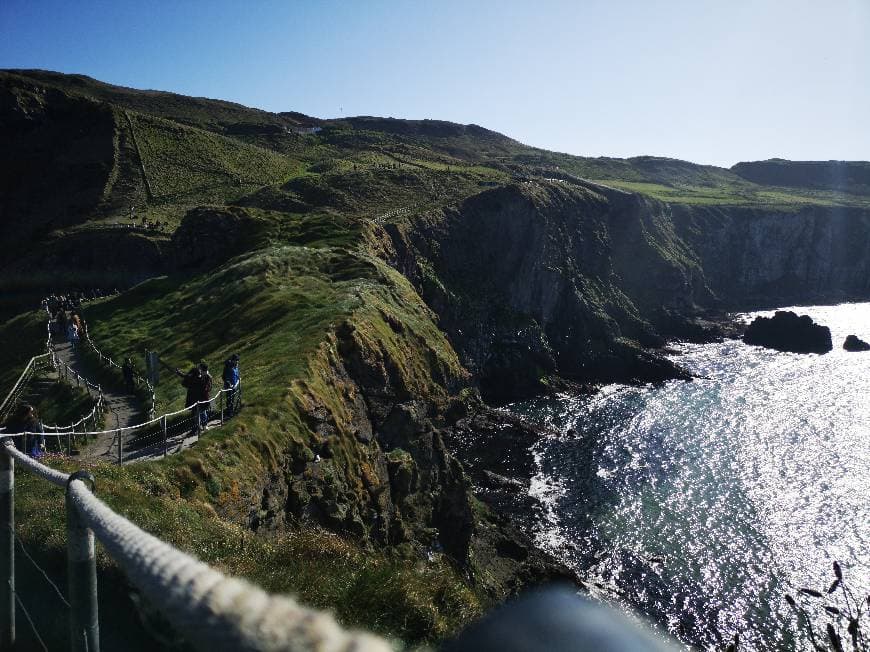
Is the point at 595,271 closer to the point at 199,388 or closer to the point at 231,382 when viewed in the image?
the point at 231,382

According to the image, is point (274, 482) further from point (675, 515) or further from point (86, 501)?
point (675, 515)

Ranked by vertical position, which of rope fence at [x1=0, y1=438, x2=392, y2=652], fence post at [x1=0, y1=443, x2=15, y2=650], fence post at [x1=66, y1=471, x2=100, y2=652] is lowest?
fence post at [x1=0, y1=443, x2=15, y2=650]

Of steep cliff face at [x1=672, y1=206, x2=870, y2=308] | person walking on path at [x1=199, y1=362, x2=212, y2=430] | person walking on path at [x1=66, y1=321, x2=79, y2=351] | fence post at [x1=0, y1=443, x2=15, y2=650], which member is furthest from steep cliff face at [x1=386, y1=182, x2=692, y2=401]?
fence post at [x1=0, y1=443, x2=15, y2=650]

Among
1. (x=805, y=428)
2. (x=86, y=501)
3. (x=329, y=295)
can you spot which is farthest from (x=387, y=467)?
(x=805, y=428)

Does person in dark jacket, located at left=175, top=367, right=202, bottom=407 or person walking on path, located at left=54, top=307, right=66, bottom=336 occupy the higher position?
person in dark jacket, located at left=175, top=367, right=202, bottom=407

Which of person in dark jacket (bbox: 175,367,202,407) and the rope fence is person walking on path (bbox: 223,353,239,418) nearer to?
person in dark jacket (bbox: 175,367,202,407)

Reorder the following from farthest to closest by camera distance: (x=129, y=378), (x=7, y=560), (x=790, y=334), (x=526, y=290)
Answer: (x=790, y=334), (x=526, y=290), (x=129, y=378), (x=7, y=560)

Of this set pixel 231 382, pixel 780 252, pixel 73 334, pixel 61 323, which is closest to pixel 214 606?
pixel 231 382
